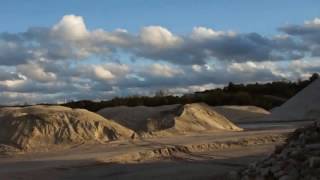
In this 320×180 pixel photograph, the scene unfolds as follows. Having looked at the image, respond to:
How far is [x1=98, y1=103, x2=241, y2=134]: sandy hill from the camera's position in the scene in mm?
31441

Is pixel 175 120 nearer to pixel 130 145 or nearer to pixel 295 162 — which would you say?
pixel 130 145

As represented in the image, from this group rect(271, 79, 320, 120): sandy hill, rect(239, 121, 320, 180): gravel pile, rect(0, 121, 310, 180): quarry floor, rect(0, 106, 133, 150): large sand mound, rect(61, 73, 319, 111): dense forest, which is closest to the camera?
rect(239, 121, 320, 180): gravel pile

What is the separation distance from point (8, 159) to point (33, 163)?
277cm

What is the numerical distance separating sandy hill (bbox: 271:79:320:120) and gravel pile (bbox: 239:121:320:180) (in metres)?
30.2

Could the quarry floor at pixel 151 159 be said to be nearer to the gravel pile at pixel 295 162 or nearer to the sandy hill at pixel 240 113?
the gravel pile at pixel 295 162

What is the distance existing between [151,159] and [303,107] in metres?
28.1

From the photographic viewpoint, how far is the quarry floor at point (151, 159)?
59.1ft

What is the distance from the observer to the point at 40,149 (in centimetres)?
2541

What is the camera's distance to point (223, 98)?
68.4 metres

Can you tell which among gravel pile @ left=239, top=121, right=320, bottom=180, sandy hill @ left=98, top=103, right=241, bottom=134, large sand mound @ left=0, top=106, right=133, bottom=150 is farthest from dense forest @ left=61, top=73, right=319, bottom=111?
gravel pile @ left=239, top=121, right=320, bottom=180

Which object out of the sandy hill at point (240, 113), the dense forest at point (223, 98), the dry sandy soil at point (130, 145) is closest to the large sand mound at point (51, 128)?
the dry sandy soil at point (130, 145)

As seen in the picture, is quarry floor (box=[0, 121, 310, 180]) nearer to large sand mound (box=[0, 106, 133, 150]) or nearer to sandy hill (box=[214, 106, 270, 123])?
large sand mound (box=[0, 106, 133, 150])

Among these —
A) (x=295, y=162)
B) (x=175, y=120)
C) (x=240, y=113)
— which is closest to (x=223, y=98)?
(x=240, y=113)

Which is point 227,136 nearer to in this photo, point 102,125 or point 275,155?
point 102,125
